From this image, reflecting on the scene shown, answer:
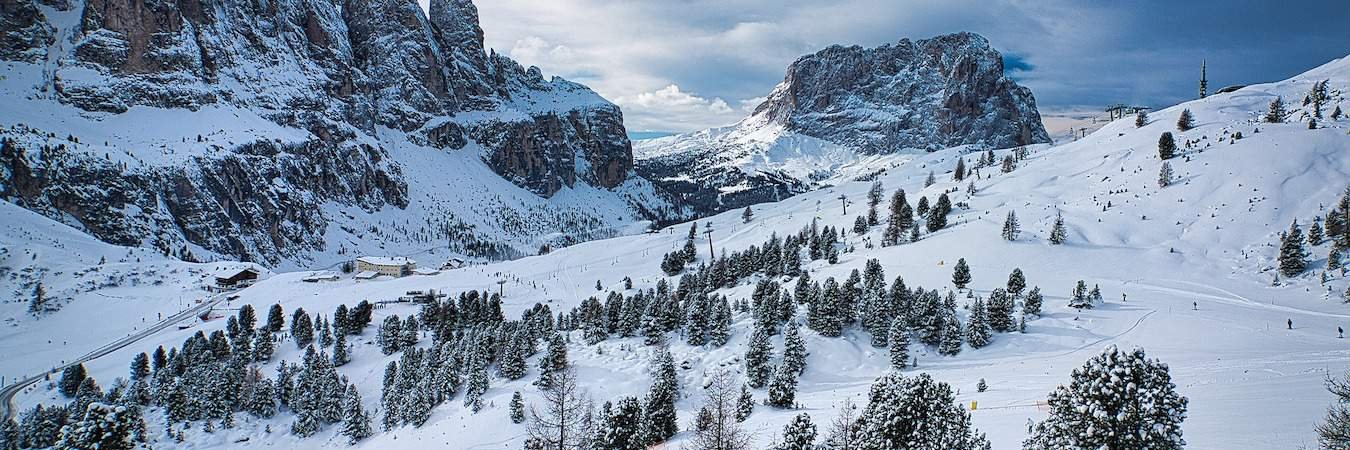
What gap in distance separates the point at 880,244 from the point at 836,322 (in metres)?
40.3

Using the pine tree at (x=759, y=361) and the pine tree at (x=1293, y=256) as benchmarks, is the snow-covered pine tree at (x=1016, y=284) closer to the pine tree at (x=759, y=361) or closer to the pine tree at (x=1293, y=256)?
the pine tree at (x=1293, y=256)

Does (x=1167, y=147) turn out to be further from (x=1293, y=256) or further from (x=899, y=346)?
(x=899, y=346)

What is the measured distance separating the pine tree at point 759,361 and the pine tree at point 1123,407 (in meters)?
33.7

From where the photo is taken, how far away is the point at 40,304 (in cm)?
8562

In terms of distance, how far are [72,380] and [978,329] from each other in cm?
8909

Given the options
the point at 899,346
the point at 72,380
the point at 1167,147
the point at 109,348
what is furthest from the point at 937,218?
the point at 109,348

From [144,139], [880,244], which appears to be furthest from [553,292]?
[144,139]

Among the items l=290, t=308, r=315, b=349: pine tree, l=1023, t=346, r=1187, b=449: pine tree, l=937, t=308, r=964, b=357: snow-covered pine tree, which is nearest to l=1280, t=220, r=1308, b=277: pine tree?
l=937, t=308, r=964, b=357: snow-covered pine tree

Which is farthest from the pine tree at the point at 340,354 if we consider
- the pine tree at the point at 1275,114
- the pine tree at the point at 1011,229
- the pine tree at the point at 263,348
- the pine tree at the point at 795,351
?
the pine tree at the point at 1275,114

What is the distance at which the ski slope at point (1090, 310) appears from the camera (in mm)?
32312

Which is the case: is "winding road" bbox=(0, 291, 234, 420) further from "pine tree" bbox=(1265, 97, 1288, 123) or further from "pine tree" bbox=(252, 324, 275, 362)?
"pine tree" bbox=(1265, 97, 1288, 123)

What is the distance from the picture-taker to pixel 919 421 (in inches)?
730

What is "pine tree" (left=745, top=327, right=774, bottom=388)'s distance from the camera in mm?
48656

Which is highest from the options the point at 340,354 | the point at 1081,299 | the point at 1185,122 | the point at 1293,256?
the point at 1185,122
